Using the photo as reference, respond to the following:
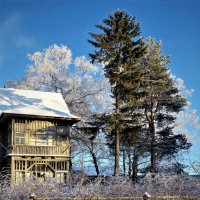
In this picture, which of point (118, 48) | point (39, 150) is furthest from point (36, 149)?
point (118, 48)

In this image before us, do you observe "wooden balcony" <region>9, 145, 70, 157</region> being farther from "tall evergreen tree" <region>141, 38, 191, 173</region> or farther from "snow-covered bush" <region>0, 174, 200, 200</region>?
"snow-covered bush" <region>0, 174, 200, 200</region>

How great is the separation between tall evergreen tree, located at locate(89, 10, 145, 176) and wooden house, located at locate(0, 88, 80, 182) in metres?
4.35

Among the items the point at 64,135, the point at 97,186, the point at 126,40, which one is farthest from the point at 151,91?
the point at 97,186

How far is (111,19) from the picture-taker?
31.2 m

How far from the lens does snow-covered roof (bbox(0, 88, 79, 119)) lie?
30.3m

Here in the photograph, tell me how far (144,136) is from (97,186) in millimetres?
23018

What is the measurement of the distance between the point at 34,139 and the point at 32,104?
3408 millimetres

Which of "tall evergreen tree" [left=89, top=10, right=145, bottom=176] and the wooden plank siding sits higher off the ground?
"tall evergreen tree" [left=89, top=10, right=145, bottom=176]

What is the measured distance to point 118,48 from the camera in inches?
1219

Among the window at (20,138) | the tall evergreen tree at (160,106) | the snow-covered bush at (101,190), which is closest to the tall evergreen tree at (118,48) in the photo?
the tall evergreen tree at (160,106)

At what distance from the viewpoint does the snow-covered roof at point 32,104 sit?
30266 millimetres

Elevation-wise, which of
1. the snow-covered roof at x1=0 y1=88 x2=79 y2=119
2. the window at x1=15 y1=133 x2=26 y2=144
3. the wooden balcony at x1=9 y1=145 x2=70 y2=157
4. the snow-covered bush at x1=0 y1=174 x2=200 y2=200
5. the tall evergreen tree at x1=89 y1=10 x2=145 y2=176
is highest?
the tall evergreen tree at x1=89 y1=10 x2=145 y2=176

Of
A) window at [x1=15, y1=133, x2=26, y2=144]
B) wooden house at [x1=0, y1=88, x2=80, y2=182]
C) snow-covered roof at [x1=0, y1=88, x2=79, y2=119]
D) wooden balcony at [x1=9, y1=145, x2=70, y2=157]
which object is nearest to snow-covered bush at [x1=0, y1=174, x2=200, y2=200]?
wooden balcony at [x1=9, y1=145, x2=70, y2=157]

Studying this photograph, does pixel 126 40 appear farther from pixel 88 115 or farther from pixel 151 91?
pixel 88 115
